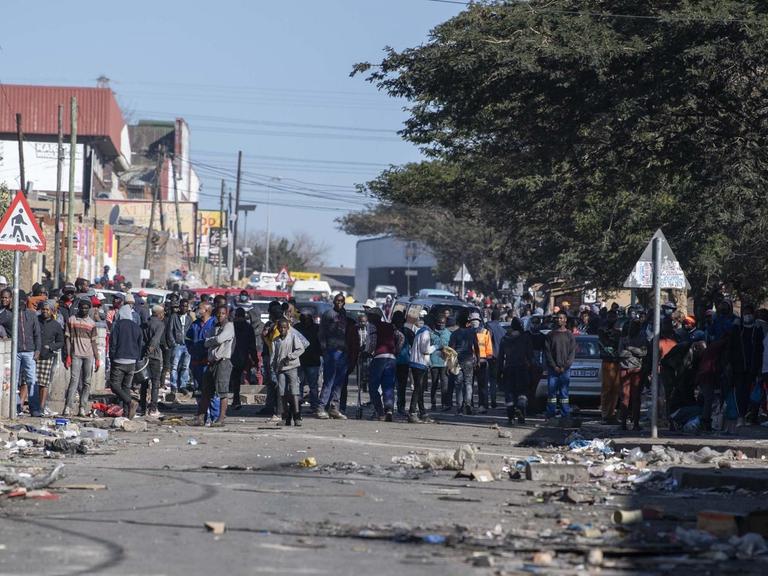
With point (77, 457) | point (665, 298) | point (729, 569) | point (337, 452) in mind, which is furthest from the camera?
point (665, 298)

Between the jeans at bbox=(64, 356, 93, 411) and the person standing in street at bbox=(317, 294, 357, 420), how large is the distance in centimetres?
362

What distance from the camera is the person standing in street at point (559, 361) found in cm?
2091

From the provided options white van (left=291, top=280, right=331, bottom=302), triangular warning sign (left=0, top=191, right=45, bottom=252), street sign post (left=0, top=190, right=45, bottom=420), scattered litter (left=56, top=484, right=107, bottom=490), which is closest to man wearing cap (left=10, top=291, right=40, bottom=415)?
street sign post (left=0, top=190, right=45, bottom=420)

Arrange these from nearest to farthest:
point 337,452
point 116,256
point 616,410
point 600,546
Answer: point 600,546 → point 337,452 → point 616,410 → point 116,256

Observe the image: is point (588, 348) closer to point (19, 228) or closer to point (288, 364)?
point (288, 364)

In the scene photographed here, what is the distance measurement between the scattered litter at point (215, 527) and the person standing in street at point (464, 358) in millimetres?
14327

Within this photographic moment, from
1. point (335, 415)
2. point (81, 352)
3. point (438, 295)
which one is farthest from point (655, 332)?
point (438, 295)

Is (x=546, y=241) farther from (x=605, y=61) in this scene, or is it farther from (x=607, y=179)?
(x=605, y=61)

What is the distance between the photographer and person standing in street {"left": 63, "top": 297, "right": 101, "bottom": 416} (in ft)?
66.9

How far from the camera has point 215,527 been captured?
931 centimetres

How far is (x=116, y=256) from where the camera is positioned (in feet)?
243

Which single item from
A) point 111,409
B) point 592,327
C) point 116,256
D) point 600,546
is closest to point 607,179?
point 592,327

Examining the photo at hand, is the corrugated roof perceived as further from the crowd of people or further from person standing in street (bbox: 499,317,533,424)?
person standing in street (bbox: 499,317,533,424)

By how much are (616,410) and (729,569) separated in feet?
46.0
